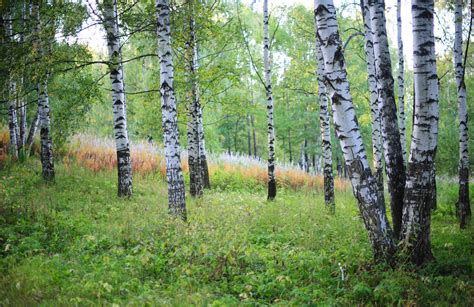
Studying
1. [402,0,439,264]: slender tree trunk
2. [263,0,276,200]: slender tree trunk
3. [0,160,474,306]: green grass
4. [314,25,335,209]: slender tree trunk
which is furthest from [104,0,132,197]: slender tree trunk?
[402,0,439,264]: slender tree trunk

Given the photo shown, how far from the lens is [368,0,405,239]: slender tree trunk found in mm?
6191

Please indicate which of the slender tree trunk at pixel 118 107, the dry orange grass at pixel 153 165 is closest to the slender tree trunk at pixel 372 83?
the slender tree trunk at pixel 118 107

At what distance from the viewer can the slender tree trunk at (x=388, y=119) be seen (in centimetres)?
619

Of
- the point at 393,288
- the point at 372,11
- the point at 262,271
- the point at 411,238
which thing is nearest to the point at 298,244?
the point at 262,271

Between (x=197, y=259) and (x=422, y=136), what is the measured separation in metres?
3.72

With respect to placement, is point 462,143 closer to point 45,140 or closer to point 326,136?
point 326,136

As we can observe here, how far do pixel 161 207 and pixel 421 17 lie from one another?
689cm

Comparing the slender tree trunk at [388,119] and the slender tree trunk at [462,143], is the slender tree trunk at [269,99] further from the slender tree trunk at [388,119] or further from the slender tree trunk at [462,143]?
the slender tree trunk at [388,119]

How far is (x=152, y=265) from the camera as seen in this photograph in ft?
17.3

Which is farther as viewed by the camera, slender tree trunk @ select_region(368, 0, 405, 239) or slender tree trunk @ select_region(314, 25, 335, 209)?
slender tree trunk @ select_region(314, 25, 335, 209)

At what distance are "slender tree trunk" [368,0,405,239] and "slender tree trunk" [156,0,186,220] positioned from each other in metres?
4.25

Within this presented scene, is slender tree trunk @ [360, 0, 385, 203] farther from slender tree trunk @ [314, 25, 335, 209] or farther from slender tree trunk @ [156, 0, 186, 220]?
slender tree trunk @ [156, 0, 186, 220]

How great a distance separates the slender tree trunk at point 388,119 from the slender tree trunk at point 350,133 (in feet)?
4.25

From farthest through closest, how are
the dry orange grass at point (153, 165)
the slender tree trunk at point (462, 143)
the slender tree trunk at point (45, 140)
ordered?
the dry orange grass at point (153, 165) → the slender tree trunk at point (45, 140) → the slender tree trunk at point (462, 143)
